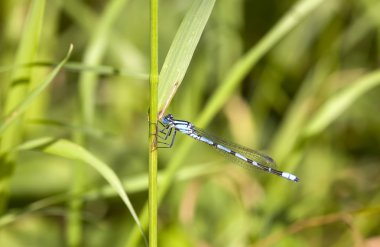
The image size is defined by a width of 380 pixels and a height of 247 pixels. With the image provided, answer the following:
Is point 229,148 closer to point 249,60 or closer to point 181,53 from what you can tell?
point 249,60

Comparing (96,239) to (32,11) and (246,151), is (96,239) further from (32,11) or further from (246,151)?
(32,11)

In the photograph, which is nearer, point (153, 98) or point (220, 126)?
point (153, 98)

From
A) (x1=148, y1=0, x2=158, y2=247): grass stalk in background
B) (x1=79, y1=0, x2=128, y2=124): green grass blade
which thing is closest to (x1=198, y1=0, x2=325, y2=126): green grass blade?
(x1=79, y1=0, x2=128, y2=124): green grass blade

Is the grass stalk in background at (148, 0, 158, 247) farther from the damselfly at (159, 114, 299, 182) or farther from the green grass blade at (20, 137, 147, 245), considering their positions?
the damselfly at (159, 114, 299, 182)

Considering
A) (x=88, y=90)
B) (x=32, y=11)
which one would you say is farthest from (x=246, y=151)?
(x=32, y=11)

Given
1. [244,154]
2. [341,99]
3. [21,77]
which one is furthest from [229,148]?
[21,77]

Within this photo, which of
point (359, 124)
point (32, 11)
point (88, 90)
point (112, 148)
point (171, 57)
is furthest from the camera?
point (359, 124)
